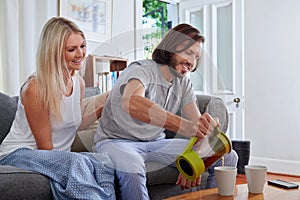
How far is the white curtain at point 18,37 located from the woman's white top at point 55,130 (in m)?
1.13

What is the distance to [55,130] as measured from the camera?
1.73m

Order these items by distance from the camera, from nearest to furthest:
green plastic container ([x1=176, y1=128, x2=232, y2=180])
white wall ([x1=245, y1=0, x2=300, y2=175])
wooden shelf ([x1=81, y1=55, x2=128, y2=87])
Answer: green plastic container ([x1=176, y1=128, x2=232, y2=180]) < wooden shelf ([x1=81, y1=55, x2=128, y2=87]) < white wall ([x1=245, y1=0, x2=300, y2=175])

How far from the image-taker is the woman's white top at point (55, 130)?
169cm

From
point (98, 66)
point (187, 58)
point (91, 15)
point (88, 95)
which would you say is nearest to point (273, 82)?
point (98, 66)

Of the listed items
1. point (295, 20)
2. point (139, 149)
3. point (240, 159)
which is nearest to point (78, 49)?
point (139, 149)

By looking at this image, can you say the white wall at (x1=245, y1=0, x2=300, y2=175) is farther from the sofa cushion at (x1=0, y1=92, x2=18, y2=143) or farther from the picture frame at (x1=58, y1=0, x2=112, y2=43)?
the sofa cushion at (x1=0, y1=92, x2=18, y2=143)

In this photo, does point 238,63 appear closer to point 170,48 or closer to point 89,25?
point 89,25

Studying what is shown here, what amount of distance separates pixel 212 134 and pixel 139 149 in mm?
505

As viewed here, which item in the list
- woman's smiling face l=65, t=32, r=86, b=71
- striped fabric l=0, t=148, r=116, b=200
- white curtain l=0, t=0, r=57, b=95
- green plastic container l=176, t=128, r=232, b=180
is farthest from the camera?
white curtain l=0, t=0, r=57, b=95

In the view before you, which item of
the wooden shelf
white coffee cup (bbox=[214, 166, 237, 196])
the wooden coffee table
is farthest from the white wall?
white coffee cup (bbox=[214, 166, 237, 196])

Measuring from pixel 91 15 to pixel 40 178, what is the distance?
2.31 m

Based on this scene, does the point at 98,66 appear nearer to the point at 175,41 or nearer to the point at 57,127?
the point at 175,41

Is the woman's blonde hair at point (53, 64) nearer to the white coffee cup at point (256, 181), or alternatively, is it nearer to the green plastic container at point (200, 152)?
the green plastic container at point (200, 152)

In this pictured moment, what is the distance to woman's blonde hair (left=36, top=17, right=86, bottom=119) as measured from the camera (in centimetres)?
165
